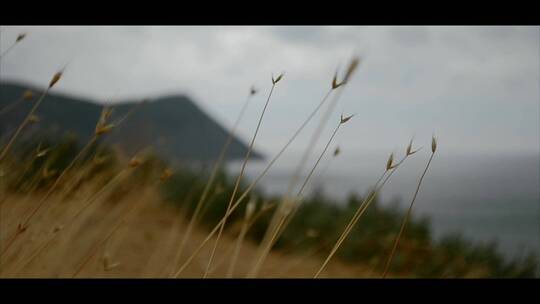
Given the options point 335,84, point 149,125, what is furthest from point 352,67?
point 149,125

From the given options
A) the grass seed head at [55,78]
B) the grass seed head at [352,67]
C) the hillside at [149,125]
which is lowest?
the hillside at [149,125]

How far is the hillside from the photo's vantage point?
3283mm

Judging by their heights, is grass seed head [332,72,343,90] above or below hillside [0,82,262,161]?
above

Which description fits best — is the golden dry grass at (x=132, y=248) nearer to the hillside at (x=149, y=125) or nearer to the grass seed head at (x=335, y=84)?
the hillside at (x=149, y=125)

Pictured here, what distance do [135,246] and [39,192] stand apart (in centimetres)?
127

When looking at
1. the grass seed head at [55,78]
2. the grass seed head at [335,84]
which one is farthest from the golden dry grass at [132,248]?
the grass seed head at [335,84]

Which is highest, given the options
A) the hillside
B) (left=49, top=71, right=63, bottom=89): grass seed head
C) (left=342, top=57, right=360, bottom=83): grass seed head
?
(left=342, top=57, right=360, bottom=83): grass seed head

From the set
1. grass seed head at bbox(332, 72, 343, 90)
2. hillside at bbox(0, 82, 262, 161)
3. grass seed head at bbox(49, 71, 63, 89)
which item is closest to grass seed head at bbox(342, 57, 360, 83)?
grass seed head at bbox(332, 72, 343, 90)

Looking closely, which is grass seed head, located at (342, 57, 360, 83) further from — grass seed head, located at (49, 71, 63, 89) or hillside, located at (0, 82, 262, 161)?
hillside, located at (0, 82, 262, 161)

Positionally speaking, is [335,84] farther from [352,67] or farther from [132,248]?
[132,248]

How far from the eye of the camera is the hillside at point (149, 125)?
3.28 metres

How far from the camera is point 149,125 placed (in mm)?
5613
